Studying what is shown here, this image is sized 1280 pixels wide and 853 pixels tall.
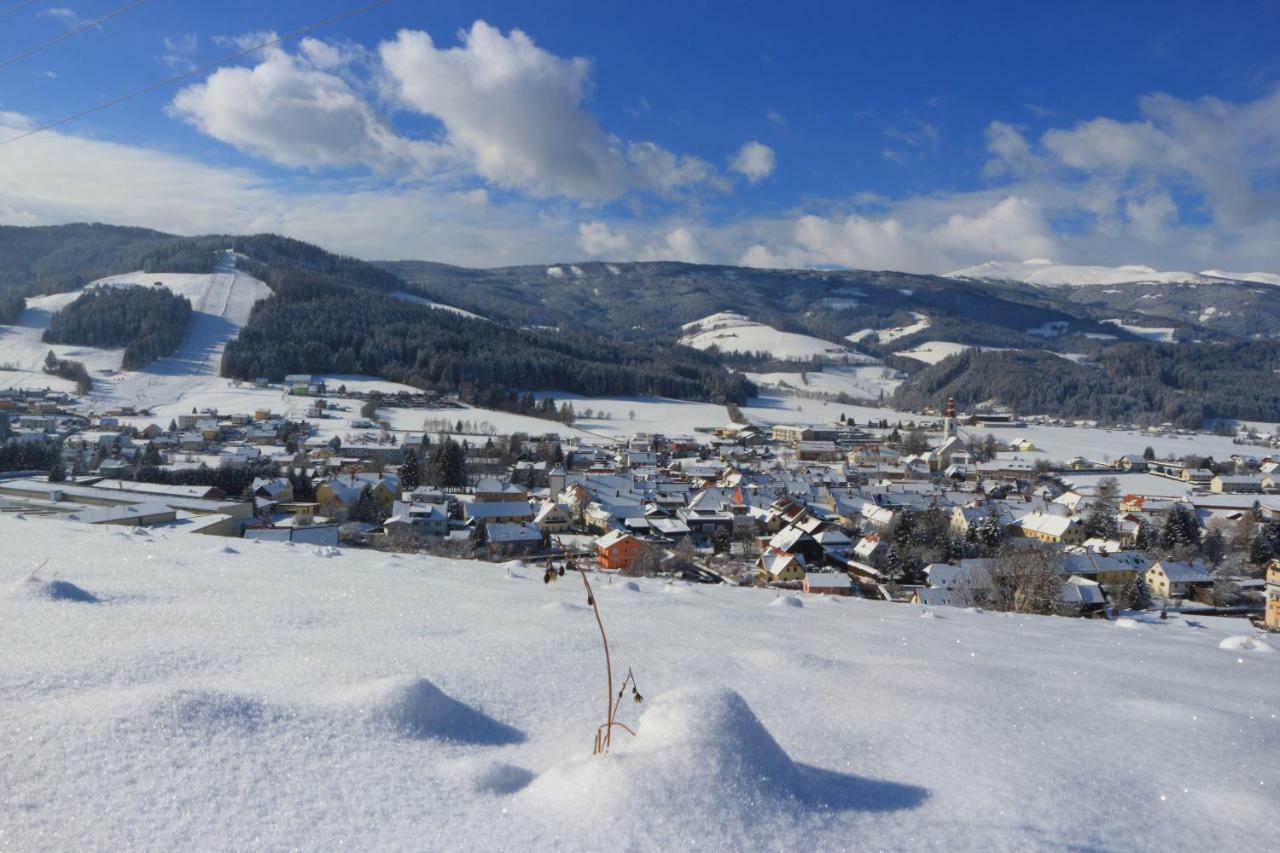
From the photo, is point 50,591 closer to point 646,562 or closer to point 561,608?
point 561,608

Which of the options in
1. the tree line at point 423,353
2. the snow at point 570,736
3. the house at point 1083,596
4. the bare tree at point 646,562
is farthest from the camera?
the tree line at point 423,353

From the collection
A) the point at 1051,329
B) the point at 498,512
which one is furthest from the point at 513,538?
the point at 1051,329

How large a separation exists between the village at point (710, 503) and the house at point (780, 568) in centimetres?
11

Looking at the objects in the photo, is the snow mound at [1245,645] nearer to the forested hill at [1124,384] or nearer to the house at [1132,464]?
the house at [1132,464]

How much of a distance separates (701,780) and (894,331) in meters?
200

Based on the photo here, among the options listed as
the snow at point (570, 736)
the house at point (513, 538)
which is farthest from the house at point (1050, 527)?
the snow at point (570, 736)

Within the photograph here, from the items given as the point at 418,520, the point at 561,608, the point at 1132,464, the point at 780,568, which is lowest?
the point at 418,520

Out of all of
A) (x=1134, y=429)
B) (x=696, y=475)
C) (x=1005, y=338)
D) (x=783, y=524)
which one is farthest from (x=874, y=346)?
(x=783, y=524)

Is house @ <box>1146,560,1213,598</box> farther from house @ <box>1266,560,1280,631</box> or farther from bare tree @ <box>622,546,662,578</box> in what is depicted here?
bare tree @ <box>622,546,662,578</box>

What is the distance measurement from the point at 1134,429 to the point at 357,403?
275ft

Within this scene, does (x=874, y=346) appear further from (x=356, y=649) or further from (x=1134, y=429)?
(x=356, y=649)

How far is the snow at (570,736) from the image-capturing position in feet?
5.58

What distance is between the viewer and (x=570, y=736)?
2383 millimetres

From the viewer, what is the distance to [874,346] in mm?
173875
